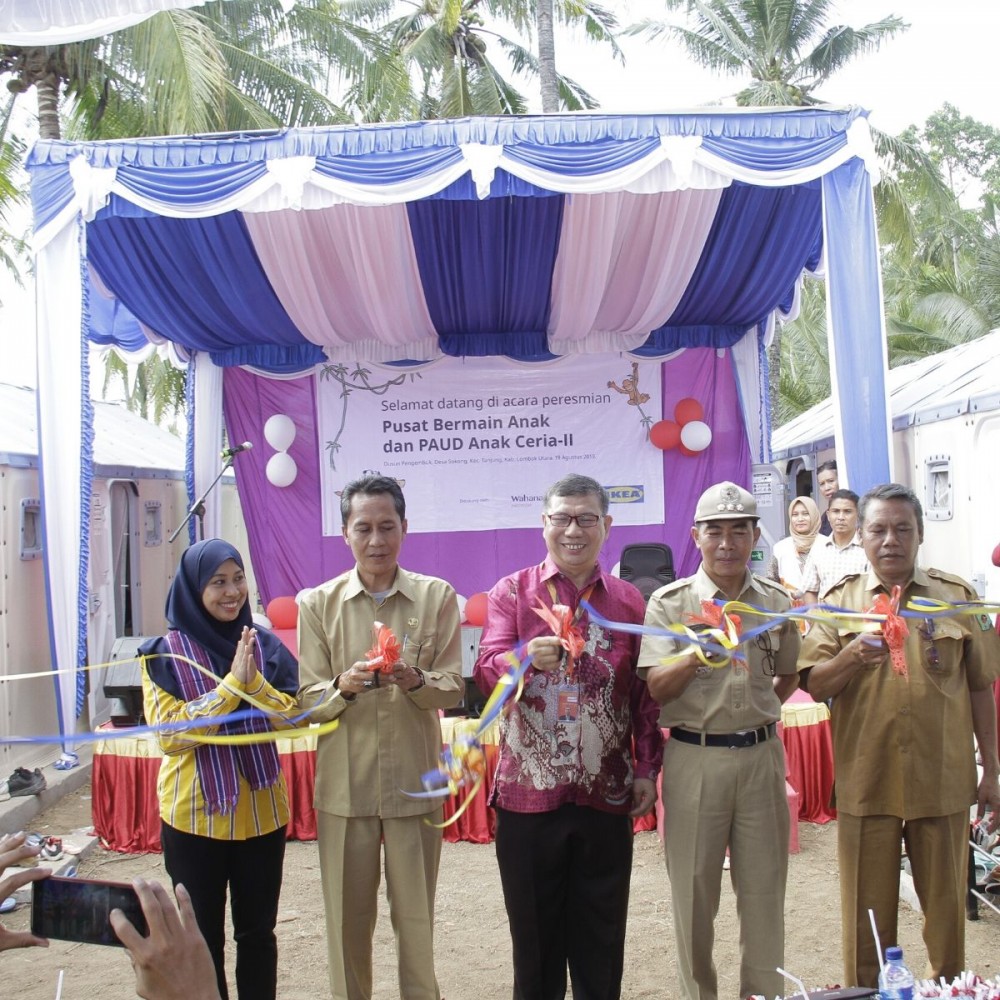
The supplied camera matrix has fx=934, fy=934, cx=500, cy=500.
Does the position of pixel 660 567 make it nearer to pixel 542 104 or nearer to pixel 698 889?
pixel 698 889

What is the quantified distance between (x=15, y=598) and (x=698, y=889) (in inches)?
210

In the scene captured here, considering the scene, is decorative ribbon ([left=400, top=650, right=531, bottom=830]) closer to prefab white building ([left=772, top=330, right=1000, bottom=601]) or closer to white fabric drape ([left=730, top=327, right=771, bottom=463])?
prefab white building ([left=772, top=330, right=1000, bottom=601])

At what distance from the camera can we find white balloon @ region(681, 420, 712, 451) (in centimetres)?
840

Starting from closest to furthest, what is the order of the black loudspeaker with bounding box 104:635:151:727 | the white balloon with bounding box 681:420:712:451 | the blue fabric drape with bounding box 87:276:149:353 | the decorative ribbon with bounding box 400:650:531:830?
the decorative ribbon with bounding box 400:650:531:830 < the black loudspeaker with bounding box 104:635:151:727 < the blue fabric drape with bounding box 87:276:149:353 < the white balloon with bounding box 681:420:712:451

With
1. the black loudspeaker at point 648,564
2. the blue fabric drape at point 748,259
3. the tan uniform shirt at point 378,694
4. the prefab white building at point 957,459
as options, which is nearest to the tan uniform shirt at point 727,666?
the tan uniform shirt at point 378,694

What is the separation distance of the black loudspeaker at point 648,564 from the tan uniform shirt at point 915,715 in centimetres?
390

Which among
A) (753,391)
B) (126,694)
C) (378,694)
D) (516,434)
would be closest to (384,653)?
(378,694)

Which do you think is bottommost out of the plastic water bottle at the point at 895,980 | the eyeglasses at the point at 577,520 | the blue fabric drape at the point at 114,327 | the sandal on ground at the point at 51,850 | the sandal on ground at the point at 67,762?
the sandal on ground at the point at 51,850

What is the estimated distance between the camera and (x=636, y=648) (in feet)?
8.62

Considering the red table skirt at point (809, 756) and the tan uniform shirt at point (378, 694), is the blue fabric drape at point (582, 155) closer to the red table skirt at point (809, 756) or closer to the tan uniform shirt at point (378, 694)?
the red table skirt at point (809, 756)

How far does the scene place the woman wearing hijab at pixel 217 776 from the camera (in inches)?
98.7

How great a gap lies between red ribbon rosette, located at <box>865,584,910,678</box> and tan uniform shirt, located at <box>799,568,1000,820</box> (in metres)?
0.09

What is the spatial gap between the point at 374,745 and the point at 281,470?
6255mm

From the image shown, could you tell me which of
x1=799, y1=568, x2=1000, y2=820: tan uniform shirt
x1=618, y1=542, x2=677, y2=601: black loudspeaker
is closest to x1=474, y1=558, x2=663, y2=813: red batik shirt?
x1=799, y1=568, x2=1000, y2=820: tan uniform shirt
